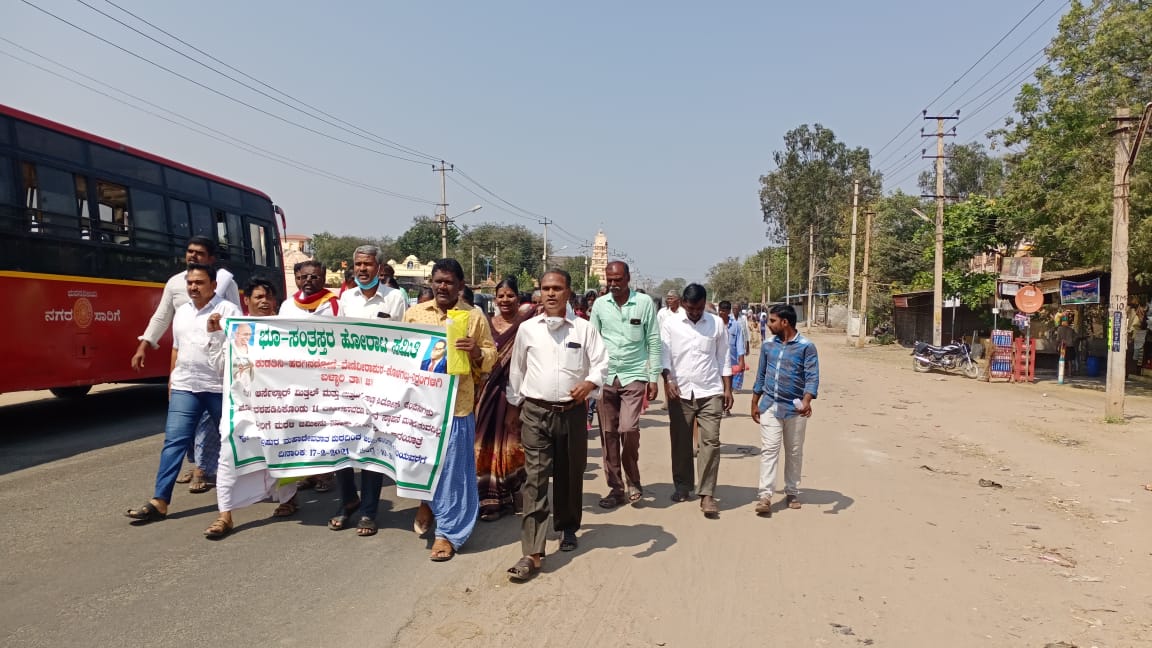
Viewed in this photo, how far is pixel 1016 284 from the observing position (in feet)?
66.9

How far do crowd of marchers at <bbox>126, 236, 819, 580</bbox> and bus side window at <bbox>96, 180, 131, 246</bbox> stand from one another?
14.6ft

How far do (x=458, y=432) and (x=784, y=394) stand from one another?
109 inches

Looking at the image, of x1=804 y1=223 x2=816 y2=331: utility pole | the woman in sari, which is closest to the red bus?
the woman in sari

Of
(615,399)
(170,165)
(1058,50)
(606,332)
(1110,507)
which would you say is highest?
(1058,50)

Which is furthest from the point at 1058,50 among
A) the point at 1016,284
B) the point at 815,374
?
the point at 815,374

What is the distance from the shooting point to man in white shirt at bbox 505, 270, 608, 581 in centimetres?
443

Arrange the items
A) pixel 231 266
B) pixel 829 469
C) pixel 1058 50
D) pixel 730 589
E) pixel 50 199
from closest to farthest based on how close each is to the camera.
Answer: pixel 730 589
pixel 829 469
pixel 50 199
pixel 231 266
pixel 1058 50

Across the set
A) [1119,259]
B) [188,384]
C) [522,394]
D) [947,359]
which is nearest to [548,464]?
[522,394]

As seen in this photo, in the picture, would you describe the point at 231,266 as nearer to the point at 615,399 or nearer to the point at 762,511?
the point at 615,399

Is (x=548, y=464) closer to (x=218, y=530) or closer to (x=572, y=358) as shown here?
(x=572, y=358)

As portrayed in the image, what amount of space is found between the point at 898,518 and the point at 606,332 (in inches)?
111

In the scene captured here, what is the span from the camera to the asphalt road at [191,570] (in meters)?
3.56

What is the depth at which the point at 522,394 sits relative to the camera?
4.65 m

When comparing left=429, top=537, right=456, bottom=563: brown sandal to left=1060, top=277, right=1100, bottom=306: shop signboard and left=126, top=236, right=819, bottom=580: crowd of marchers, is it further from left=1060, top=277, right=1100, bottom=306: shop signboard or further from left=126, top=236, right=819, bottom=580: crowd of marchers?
left=1060, top=277, right=1100, bottom=306: shop signboard
